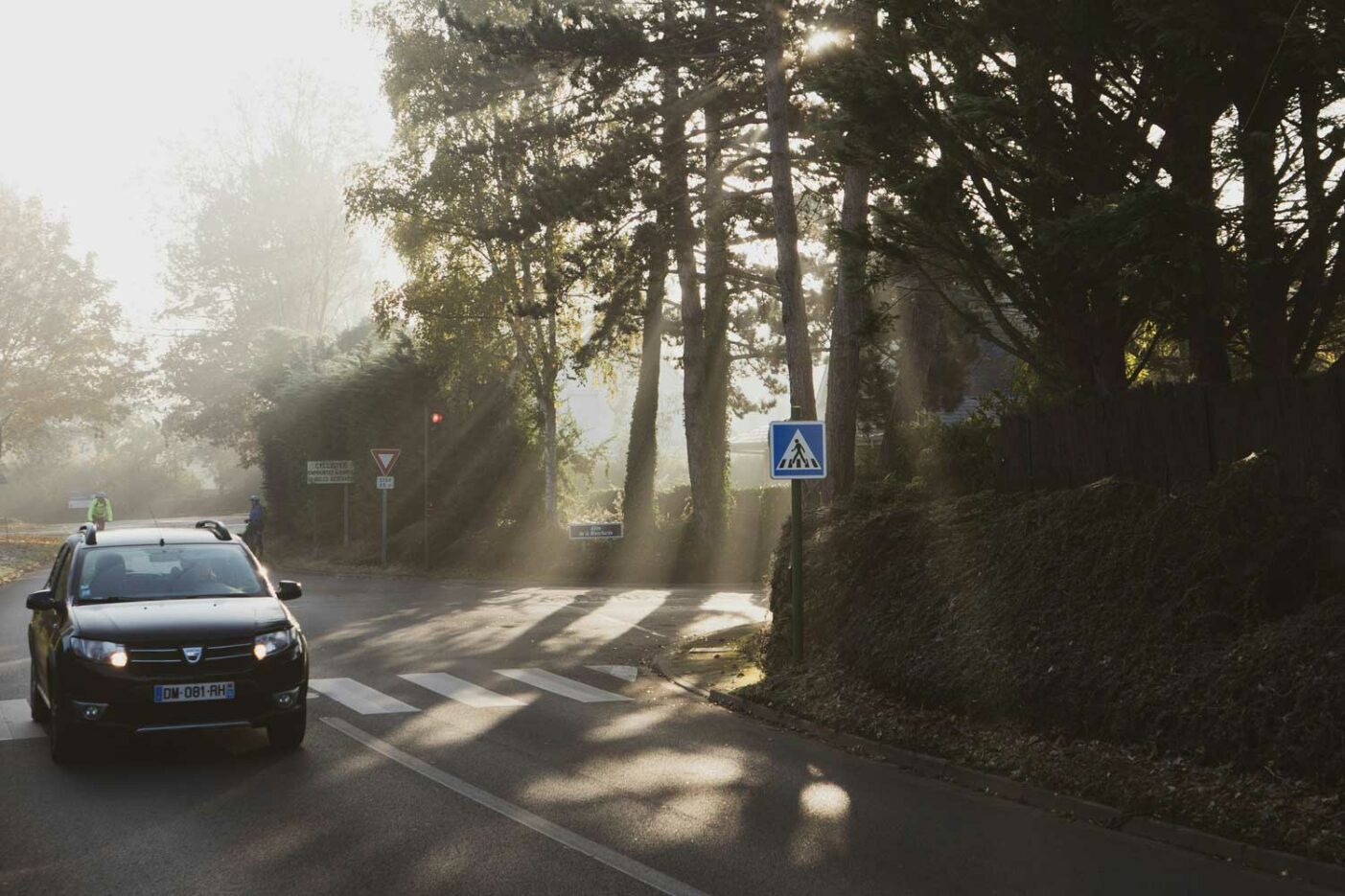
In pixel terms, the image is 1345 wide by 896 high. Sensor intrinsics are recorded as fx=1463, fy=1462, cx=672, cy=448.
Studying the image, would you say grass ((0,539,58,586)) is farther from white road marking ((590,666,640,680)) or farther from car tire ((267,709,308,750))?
car tire ((267,709,308,750))

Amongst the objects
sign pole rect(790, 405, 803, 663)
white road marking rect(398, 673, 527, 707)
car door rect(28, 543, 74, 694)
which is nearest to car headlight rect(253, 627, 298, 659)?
car door rect(28, 543, 74, 694)

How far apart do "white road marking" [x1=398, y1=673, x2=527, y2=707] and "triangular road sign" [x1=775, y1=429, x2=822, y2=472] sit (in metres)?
3.47

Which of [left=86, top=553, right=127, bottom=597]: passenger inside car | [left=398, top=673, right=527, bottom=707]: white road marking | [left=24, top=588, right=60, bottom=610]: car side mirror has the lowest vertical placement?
[left=398, top=673, right=527, bottom=707]: white road marking

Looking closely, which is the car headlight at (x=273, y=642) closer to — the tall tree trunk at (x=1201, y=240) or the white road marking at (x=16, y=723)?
the white road marking at (x=16, y=723)

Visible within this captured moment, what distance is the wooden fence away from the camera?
10.2m

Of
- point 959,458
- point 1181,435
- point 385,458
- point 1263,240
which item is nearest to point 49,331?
point 385,458

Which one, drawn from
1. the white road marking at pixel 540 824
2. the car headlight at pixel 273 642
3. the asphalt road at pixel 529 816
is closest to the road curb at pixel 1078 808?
the asphalt road at pixel 529 816

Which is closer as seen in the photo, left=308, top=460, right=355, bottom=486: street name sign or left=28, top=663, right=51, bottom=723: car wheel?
left=28, top=663, right=51, bottom=723: car wheel

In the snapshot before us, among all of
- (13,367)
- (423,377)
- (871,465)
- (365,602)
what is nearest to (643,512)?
(423,377)

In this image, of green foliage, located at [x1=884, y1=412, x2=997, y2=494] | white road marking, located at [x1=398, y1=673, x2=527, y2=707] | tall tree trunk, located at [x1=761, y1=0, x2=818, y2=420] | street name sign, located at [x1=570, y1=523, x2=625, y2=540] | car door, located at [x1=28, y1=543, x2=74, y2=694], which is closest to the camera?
car door, located at [x1=28, y1=543, x2=74, y2=694]

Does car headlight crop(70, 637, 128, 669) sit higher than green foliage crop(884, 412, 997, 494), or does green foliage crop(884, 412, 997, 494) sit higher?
green foliage crop(884, 412, 997, 494)

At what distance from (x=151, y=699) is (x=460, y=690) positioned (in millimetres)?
4919

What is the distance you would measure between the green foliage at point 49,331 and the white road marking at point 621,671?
4967cm

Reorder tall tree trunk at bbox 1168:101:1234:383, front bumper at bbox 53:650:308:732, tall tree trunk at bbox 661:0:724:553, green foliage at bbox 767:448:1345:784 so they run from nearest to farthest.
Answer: green foliage at bbox 767:448:1345:784, front bumper at bbox 53:650:308:732, tall tree trunk at bbox 1168:101:1234:383, tall tree trunk at bbox 661:0:724:553
